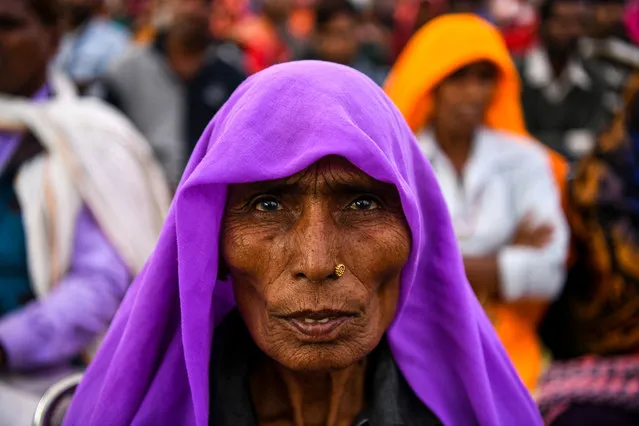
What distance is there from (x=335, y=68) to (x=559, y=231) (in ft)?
7.09

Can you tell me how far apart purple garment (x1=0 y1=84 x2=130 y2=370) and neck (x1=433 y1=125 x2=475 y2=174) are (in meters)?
1.62

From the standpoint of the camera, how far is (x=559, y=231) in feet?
11.6

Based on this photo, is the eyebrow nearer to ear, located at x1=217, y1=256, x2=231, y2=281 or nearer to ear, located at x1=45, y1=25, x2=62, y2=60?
ear, located at x1=217, y1=256, x2=231, y2=281

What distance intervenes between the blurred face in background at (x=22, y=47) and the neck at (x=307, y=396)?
1.79 m

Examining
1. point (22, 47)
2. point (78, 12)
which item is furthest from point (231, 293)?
point (78, 12)

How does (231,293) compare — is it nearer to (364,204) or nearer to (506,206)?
(364,204)

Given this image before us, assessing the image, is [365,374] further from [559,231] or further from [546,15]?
[546,15]

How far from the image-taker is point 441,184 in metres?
3.63

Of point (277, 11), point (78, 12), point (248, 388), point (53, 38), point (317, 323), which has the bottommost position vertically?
point (248, 388)

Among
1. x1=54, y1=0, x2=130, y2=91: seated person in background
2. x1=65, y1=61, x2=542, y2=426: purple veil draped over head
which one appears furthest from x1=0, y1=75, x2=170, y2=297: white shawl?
x1=54, y1=0, x2=130, y2=91: seated person in background

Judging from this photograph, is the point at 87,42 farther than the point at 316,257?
Yes

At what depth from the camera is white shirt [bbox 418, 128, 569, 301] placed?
11.2 feet

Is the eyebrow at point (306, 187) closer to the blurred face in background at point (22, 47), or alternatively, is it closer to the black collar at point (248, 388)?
the black collar at point (248, 388)

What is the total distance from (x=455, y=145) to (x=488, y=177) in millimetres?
237
